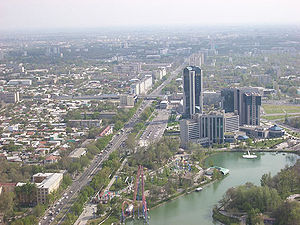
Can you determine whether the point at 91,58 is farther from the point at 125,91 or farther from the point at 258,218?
the point at 258,218

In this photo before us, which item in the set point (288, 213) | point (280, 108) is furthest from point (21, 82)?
point (288, 213)

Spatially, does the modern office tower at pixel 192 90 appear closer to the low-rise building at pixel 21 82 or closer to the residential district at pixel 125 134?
the residential district at pixel 125 134

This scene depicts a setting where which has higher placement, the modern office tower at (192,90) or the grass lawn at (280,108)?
the modern office tower at (192,90)

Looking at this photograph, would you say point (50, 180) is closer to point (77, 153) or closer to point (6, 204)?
point (6, 204)

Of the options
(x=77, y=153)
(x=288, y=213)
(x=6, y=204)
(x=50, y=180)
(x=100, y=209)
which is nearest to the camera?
(x=288, y=213)

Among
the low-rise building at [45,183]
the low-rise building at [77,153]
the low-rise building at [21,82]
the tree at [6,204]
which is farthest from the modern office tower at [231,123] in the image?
the low-rise building at [21,82]

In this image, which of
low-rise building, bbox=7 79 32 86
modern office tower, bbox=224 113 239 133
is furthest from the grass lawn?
low-rise building, bbox=7 79 32 86

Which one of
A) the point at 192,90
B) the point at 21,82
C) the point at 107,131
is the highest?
the point at 192,90
